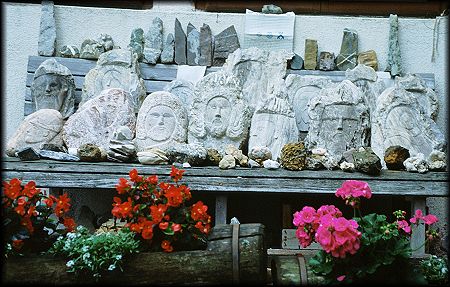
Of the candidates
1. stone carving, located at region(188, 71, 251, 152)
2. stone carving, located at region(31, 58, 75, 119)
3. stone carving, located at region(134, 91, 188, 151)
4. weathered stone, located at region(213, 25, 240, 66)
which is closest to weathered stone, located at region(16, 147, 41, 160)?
stone carving, located at region(134, 91, 188, 151)

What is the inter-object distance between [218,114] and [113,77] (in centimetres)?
119

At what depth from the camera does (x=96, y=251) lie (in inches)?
146

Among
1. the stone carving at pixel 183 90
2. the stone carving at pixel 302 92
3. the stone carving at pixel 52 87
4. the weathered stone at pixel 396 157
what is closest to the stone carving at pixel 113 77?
the stone carving at pixel 52 87

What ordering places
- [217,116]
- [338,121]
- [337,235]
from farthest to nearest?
[217,116], [338,121], [337,235]

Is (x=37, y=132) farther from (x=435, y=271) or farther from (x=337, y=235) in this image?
(x=435, y=271)

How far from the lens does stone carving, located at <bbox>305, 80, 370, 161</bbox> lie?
5590 millimetres

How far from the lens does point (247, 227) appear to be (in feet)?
12.9

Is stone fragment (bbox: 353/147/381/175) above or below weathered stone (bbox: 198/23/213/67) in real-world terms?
below

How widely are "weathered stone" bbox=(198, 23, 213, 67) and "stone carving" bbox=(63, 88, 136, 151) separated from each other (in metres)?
1.08

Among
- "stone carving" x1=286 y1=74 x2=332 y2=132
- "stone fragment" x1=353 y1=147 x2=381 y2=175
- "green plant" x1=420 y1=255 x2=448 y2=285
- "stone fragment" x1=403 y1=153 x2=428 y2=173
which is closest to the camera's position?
"green plant" x1=420 y1=255 x2=448 y2=285

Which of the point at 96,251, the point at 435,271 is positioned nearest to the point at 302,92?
the point at 435,271

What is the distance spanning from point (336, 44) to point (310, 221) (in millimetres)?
3346

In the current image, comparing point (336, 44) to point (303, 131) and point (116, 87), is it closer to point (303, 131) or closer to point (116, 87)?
point (303, 131)

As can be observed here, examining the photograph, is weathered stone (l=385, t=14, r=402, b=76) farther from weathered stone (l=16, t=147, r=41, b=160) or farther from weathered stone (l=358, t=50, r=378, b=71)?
weathered stone (l=16, t=147, r=41, b=160)
